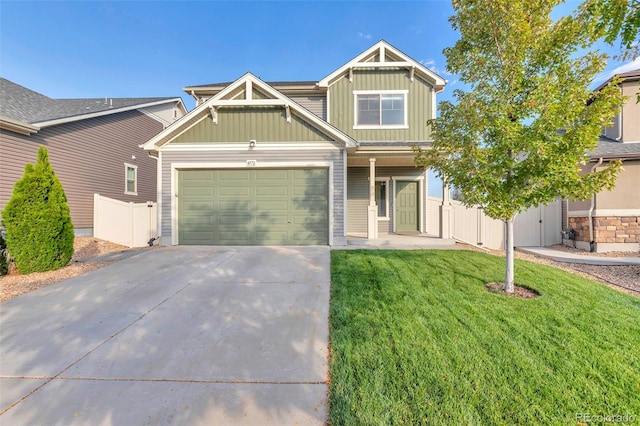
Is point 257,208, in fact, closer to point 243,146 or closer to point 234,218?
point 234,218

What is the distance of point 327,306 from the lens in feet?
13.6

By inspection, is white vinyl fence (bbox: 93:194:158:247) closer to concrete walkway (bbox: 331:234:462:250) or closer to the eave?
the eave

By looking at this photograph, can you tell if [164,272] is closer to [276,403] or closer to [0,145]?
[276,403]

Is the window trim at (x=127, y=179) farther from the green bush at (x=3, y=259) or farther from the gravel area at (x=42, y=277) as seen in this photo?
the green bush at (x=3, y=259)

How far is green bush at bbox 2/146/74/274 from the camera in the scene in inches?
228

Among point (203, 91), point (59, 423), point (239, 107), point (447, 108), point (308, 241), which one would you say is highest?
point (203, 91)

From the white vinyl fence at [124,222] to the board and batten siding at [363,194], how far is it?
26.0 ft

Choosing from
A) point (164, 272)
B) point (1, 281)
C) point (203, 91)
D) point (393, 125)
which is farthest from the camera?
point (203, 91)

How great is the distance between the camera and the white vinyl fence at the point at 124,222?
977cm

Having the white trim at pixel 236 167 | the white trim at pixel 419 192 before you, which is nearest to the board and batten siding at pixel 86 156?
the white trim at pixel 236 167

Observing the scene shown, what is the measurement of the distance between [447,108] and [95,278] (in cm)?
773

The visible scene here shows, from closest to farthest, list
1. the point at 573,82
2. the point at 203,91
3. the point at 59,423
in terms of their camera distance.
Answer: the point at 59,423 → the point at 573,82 → the point at 203,91

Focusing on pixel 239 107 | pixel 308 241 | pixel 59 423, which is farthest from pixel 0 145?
pixel 59 423

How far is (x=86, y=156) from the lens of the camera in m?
11.3
